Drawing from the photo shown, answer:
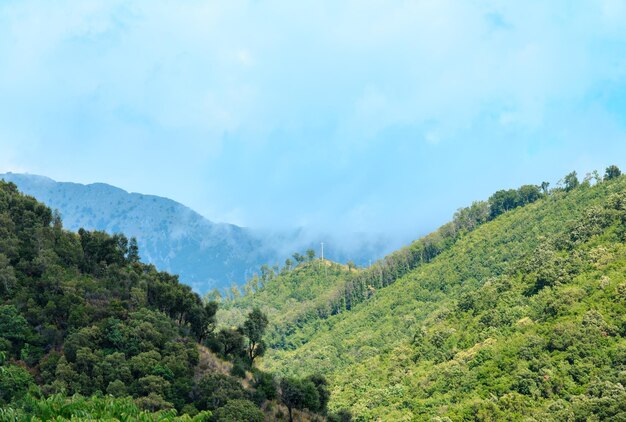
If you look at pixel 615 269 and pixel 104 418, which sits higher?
pixel 615 269

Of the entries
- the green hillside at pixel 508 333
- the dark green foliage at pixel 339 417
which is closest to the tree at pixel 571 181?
the green hillside at pixel 508 333

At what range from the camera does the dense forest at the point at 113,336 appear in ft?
163

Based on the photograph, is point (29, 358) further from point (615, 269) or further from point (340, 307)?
point (340, 307)

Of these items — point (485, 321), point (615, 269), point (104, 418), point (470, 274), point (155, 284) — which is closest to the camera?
point (104, 418)

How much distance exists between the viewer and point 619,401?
5622 cm

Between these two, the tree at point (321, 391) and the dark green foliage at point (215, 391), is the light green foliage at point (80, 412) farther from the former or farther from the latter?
the tree at point (321, 391)

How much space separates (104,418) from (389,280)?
14272 centimetres

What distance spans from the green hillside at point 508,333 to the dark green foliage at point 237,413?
93.6 ft

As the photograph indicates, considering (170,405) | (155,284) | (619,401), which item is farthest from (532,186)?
(170,405)

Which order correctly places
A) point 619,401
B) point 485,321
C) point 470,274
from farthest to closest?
point 470,274, point 485,321, point 619,401

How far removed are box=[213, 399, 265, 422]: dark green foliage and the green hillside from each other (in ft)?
93.6

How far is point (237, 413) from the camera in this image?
1884 inches

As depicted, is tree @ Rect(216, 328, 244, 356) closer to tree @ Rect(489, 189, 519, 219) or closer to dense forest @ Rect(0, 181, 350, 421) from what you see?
dense forest @ Rect(0, 181, 350, 421)

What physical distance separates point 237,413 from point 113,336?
14540 mm
